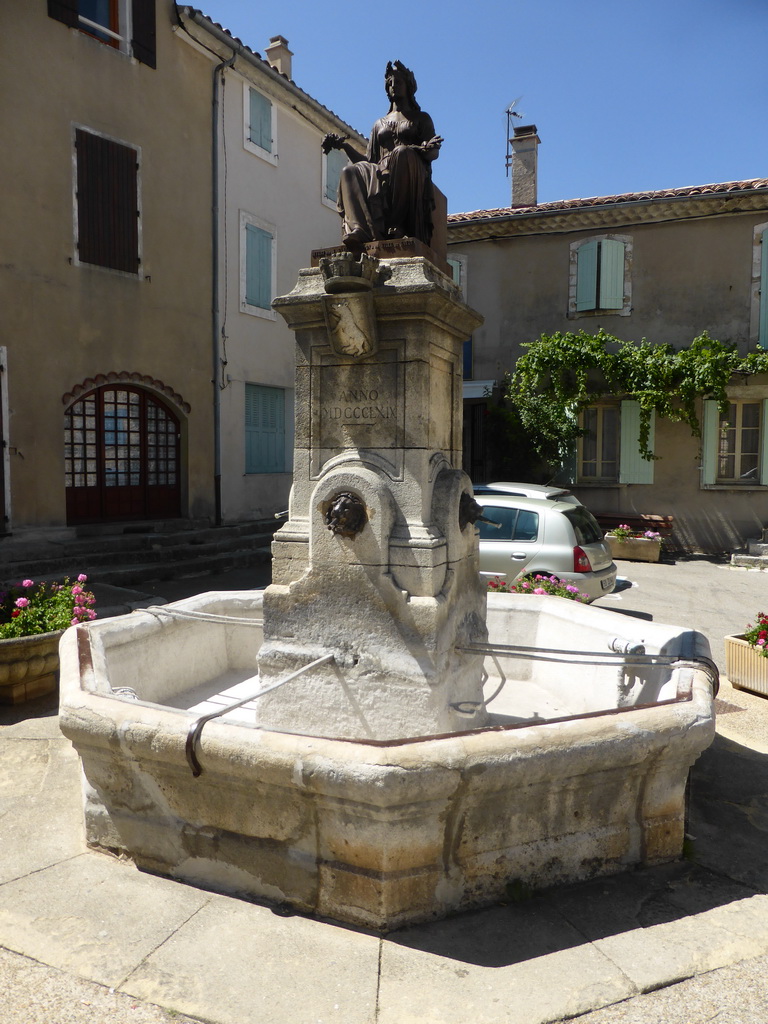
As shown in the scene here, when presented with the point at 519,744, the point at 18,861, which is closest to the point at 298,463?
the point at 519,744

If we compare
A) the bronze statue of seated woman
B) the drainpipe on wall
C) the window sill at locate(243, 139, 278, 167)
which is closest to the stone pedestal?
the bronze statue of seated woman

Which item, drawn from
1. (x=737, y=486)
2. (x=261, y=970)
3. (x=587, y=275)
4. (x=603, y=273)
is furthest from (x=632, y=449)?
(x=261, y=970)

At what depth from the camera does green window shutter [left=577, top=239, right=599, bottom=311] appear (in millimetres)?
14938

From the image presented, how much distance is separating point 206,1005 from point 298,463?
2.46 metres

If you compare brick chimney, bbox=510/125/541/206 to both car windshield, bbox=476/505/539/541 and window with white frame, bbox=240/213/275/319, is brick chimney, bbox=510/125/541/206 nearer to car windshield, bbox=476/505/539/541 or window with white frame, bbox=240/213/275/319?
window with white frame, bbox=240/213/275/319

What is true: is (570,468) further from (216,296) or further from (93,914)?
(93,914)

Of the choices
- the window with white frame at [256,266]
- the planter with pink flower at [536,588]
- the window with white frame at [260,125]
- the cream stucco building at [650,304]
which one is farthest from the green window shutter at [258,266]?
the planter with pink flower at [536,588]

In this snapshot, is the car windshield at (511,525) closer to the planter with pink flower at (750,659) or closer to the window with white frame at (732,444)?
the planter with pink flower at (750,659)

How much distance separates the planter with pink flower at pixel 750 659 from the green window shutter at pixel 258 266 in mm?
10392

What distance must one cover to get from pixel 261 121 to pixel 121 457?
7.02m

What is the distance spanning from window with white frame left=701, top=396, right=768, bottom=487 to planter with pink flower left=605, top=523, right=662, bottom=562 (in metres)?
1.88

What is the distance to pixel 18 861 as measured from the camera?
302cm

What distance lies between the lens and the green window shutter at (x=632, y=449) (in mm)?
14539

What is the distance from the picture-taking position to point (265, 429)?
14.0m
